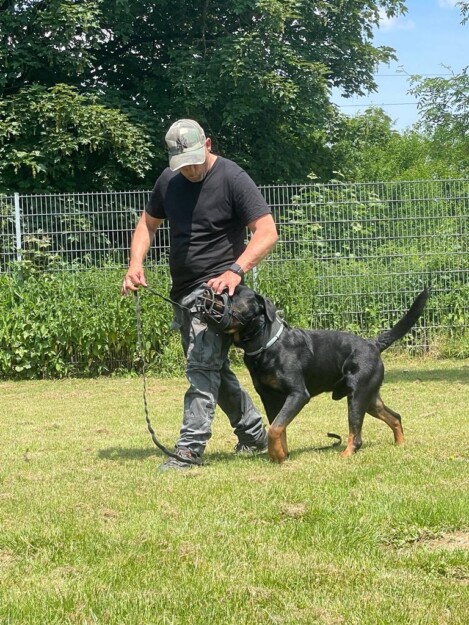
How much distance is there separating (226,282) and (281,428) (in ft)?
3.19

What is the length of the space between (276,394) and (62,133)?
42.0 ft

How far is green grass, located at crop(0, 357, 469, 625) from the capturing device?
2848 millimetres

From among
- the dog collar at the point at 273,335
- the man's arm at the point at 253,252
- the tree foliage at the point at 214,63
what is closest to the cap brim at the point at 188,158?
the man's arm at the point at 253,252

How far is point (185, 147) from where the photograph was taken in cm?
527

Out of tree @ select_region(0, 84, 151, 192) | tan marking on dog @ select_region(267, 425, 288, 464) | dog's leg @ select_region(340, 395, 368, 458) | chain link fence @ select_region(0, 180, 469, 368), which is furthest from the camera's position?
tree @ select_region(0, 84, 151, 192)

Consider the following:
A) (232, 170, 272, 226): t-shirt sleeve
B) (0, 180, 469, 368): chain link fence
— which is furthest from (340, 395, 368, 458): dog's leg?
(0, 180, 469, 368): chain link fence

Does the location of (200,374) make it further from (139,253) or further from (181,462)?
(139,253)

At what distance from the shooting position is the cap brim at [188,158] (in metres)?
5.27

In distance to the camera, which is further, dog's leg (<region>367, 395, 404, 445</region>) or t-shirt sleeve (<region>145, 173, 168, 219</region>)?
dog's leg (<region>367, 395, 404, 445</region>)

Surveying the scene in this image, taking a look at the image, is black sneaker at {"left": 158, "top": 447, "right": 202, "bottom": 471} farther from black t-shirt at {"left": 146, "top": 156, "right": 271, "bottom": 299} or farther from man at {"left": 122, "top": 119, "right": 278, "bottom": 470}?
black t-shirt at {"left": 146, "top": 156, "right": 271, "bottom": 299}

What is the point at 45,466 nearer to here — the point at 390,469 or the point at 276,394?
the point at 276,394

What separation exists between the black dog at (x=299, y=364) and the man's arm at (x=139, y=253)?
0.69 m

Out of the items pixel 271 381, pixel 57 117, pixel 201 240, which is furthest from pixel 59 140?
pixel 271 381

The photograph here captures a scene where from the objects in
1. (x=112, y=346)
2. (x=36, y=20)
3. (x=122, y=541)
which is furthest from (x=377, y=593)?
(x=36, y=20)
